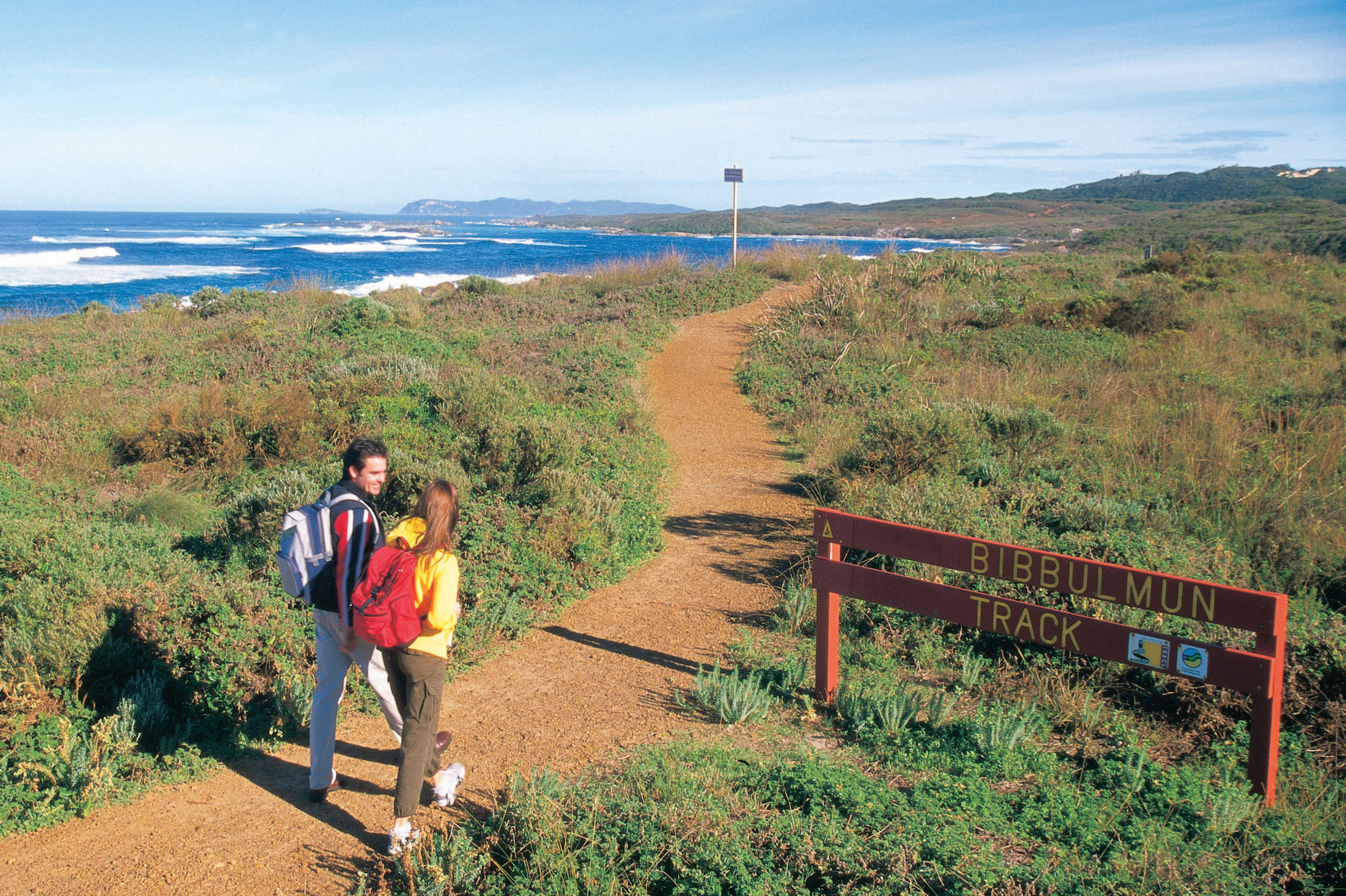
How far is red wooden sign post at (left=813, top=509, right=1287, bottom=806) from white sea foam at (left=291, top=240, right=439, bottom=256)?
67.1 m

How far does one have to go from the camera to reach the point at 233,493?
850cm

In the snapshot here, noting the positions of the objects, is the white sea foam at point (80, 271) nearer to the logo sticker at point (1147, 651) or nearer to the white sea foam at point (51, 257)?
the white sea foam at point (51, 257)

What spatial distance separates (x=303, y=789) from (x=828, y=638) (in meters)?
2.68

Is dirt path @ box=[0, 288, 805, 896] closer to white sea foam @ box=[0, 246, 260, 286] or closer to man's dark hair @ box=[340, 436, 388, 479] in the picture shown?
man's dark hair @ box=[340, 436, 388, 479]

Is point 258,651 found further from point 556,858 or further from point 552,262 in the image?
point 552,262

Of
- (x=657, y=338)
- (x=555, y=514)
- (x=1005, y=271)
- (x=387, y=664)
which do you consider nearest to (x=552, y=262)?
(x=1005, y=271)

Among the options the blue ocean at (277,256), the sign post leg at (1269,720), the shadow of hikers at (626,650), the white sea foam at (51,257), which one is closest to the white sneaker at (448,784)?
the shadow of hikers at (626,650)

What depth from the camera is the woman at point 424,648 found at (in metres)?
3.29

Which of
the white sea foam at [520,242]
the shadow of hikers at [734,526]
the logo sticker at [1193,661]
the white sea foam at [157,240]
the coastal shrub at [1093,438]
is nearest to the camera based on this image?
the logo sticker at [1193,661]

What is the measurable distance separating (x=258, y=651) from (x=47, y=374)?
11477mm

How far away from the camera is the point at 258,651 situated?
4.74 metres

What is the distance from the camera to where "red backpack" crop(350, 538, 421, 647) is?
3240mm

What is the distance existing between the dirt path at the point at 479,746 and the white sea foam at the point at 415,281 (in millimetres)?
23059

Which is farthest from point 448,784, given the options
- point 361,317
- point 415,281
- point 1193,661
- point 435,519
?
point 415,281
